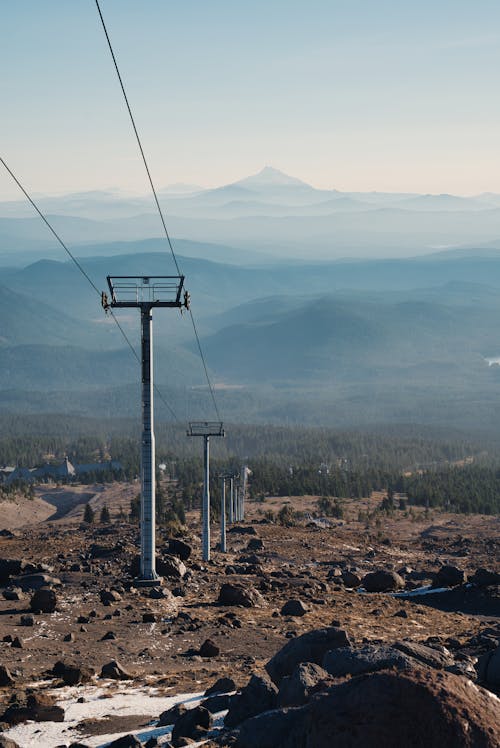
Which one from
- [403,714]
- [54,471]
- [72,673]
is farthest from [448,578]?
[54,471]

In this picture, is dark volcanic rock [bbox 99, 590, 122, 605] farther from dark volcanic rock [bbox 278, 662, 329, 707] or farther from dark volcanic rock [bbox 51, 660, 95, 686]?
dark volcanic rock [bbox 278, 662, 329, 707]

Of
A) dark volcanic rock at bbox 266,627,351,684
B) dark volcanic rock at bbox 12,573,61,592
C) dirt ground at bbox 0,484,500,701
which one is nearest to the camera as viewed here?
dark volcanic rock at bbox 266,627,351,684

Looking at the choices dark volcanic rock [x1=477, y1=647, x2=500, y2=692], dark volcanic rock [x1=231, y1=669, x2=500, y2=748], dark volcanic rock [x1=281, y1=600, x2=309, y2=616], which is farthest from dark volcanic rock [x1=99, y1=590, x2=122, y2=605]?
dark volcanic rock [x1=231, y1=669, x2=500, y2=748]

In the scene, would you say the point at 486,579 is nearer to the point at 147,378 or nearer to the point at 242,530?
the point at 147,378

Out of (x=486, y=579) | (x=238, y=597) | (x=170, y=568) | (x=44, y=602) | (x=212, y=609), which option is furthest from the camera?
(x=486, y=579)

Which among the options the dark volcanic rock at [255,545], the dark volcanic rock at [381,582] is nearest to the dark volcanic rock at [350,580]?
the dark volcanic rock at [381,582]

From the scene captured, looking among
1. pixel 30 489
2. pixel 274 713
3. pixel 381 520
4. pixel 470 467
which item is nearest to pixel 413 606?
pixel 274 713
